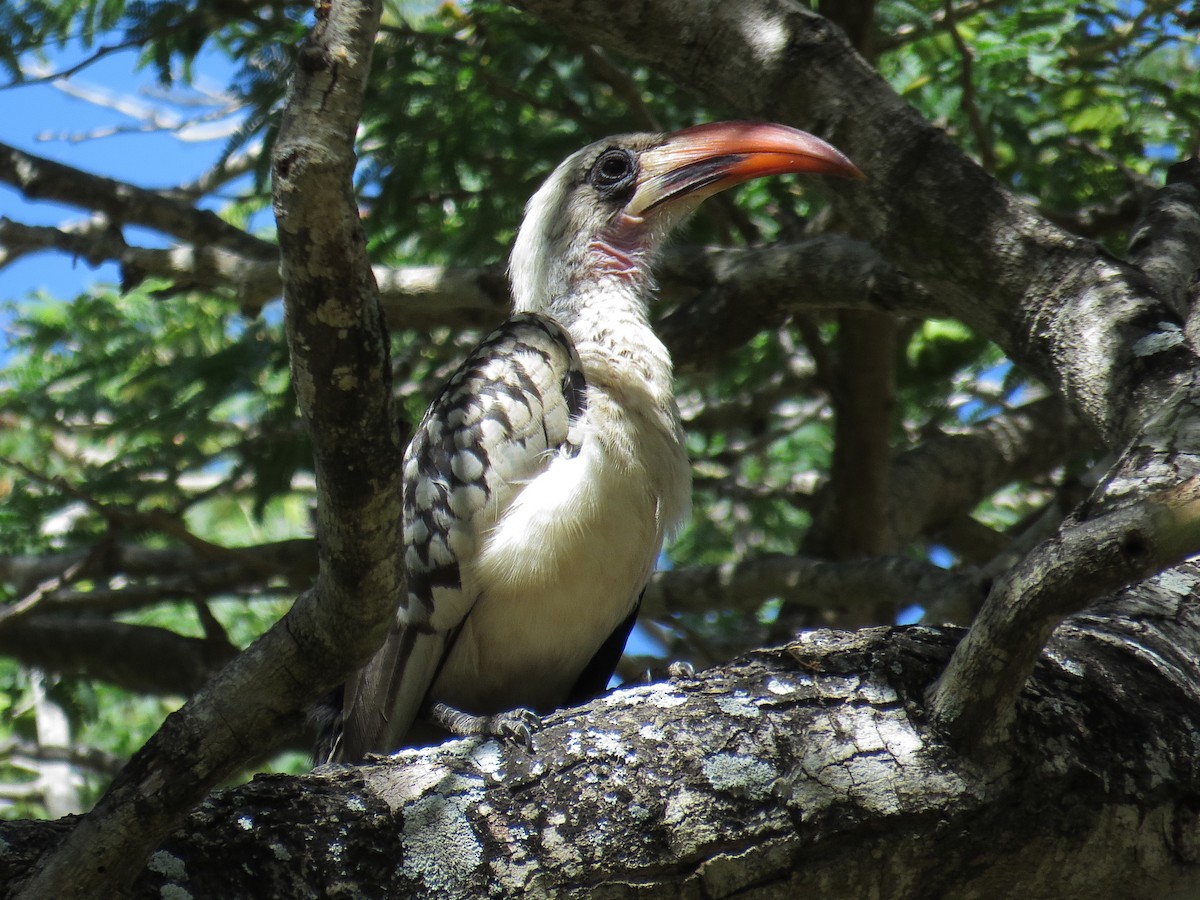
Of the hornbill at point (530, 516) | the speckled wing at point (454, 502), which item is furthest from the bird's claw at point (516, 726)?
the speckled wing at point (454, 502)

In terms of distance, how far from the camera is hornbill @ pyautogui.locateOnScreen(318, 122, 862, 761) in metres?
Result: 4.07

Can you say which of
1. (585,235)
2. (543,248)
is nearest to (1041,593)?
(585,235)

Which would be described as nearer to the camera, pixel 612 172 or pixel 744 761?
pixel 744 761

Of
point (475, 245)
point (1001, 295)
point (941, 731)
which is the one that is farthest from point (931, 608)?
point (475, 245)

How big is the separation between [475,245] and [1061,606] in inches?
190

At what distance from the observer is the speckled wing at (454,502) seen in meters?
4.10

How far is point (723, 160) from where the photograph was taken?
16.1 feet

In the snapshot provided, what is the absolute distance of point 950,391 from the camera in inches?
285

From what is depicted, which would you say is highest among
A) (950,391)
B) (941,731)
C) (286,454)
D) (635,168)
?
(635,168)

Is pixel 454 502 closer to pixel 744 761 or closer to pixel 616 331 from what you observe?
pixel 616 331

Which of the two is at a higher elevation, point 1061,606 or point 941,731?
point 1061,606

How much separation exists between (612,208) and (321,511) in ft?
10.7

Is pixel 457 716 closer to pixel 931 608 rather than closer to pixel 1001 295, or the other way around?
pixel 931 608

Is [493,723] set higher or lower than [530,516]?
lower
